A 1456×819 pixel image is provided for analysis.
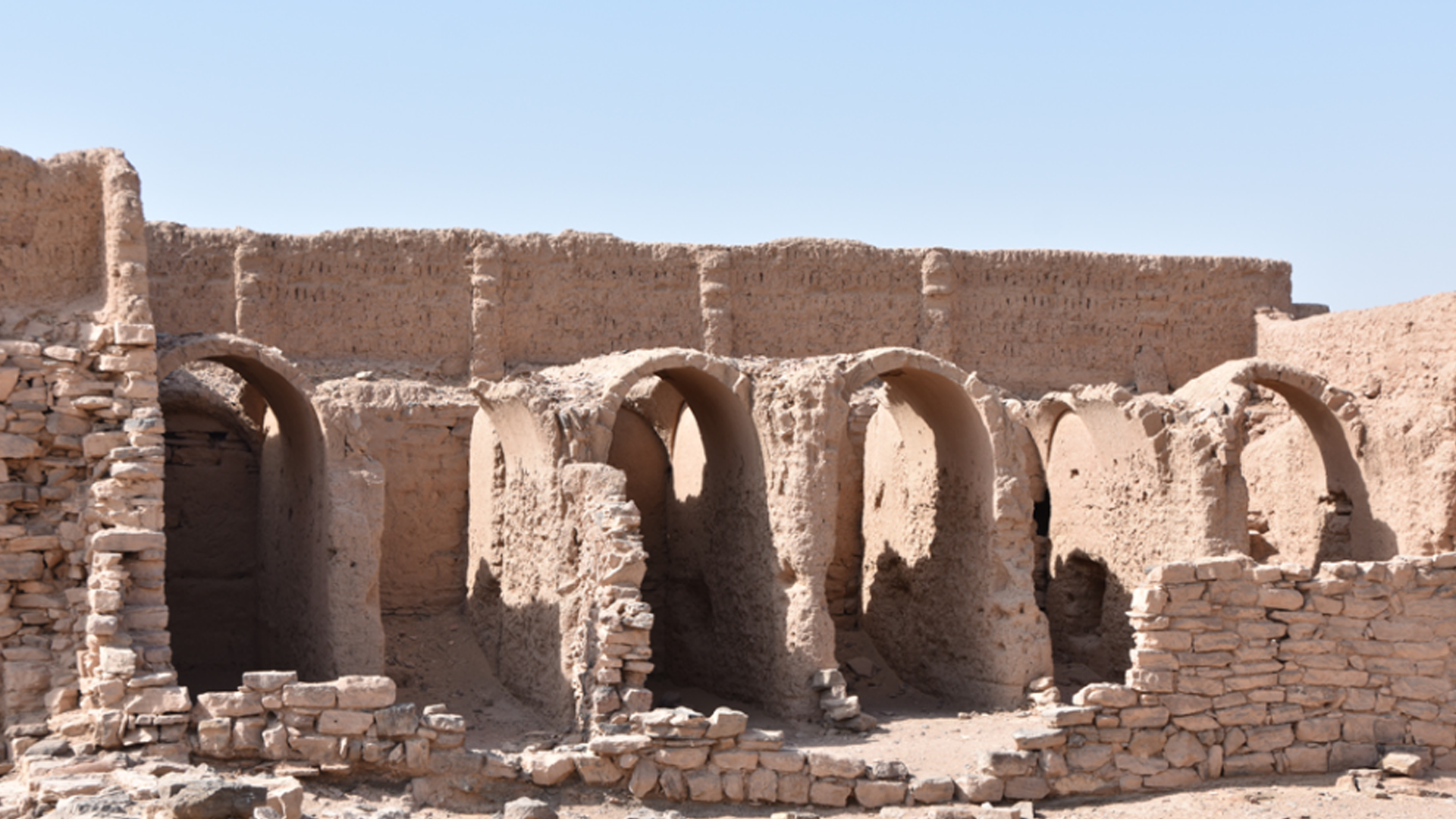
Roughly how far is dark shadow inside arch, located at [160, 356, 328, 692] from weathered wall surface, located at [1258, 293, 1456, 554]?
10.3 m

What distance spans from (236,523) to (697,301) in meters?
8.22

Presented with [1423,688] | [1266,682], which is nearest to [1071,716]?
[1266,682]

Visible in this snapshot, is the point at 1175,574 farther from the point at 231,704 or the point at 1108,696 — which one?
the point at 231,704

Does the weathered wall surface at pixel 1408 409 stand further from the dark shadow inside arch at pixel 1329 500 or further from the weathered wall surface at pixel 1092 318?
the weathered wall surface at pixel 1092 318

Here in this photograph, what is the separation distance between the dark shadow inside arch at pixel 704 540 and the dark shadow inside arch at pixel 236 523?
10.3 ft

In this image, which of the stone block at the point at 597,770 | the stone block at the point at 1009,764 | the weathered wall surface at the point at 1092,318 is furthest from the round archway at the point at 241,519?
the weathered wall surface at the point at 1092,318

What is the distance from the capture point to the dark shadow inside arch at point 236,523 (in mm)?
12047

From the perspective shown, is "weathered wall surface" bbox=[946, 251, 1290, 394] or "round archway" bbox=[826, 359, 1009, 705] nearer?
"round archway" bbox=[826, 359, 1009, 705]

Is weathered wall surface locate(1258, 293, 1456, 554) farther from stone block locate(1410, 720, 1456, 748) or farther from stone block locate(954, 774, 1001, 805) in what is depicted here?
stone block locate(954, 774, 1001, 805)

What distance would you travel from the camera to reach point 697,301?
20.2 meters

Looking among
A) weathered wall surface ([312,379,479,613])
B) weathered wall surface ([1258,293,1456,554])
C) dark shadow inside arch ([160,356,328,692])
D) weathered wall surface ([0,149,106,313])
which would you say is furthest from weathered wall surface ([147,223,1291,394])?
weathered wall surface ([0,149,106,313])

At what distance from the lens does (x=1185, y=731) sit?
9867mm

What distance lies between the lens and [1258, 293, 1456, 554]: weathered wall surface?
13734 millimetres

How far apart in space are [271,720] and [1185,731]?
20.2 ft
